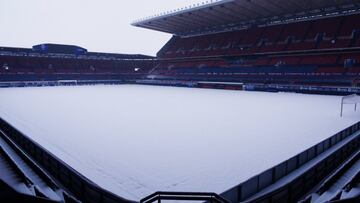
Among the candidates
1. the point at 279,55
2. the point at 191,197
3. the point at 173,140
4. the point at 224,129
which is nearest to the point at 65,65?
the point at 279,55

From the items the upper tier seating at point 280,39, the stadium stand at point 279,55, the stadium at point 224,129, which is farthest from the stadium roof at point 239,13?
the stadium stand at point 279,55

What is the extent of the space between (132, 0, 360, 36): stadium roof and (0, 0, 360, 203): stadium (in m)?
0.19

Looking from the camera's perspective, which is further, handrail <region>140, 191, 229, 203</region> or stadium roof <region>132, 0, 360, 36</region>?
stadium roof <region>132, 0, 360, 36</region>

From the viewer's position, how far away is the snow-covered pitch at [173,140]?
849cm

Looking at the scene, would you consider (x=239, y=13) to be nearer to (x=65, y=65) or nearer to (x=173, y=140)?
(x=173, y=140)

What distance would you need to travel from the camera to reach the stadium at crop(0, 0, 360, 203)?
729 centimetres

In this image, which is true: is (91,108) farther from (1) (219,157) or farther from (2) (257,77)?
(2) (257,77)

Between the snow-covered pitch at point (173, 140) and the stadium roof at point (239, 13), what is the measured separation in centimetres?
2377

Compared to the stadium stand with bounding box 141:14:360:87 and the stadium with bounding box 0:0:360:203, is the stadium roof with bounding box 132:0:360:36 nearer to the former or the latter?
the stadium with bounding box 0:0:360:203

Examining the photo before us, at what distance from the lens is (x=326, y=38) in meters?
40.5

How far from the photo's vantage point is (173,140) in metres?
12.6

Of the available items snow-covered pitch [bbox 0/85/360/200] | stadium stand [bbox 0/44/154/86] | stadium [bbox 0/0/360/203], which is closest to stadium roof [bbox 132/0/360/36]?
stadium [bbox 0/0/360/203]

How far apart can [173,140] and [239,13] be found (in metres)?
37.8

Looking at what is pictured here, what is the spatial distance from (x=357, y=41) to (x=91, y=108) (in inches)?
1417
